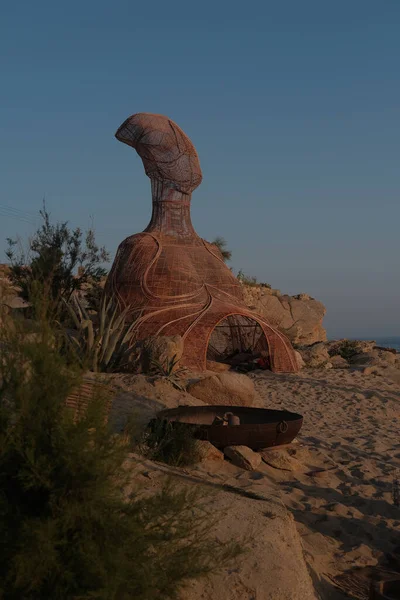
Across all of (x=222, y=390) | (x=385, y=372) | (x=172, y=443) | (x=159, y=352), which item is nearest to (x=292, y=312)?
(x=385, y=372)

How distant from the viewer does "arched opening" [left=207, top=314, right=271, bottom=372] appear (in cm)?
1302

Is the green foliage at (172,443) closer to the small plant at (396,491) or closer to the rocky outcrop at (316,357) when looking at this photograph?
the small plant at (396,491)

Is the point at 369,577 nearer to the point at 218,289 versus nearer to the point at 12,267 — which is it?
the point at 218,289

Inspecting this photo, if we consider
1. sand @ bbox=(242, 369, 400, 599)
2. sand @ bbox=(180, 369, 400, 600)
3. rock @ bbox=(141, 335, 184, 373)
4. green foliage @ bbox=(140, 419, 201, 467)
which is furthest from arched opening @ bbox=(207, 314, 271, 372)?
green foliage @ bbox=(140, 419, 201, 467)

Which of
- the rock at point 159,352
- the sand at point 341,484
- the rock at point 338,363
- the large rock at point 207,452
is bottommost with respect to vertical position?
the sand at point 341,484

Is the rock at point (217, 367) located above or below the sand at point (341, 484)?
above

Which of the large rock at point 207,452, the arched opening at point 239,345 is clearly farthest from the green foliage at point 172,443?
the arched opening at point 239,345

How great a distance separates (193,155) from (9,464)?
1146cm

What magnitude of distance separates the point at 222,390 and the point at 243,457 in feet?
6.03

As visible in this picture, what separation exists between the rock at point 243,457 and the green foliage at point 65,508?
318 cm

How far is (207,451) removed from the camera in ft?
19.3

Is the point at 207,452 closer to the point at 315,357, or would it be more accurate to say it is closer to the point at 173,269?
the point at 173,269

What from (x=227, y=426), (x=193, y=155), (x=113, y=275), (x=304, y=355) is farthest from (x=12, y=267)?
(x=227, y=426)

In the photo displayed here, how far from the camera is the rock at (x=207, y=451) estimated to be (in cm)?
581
